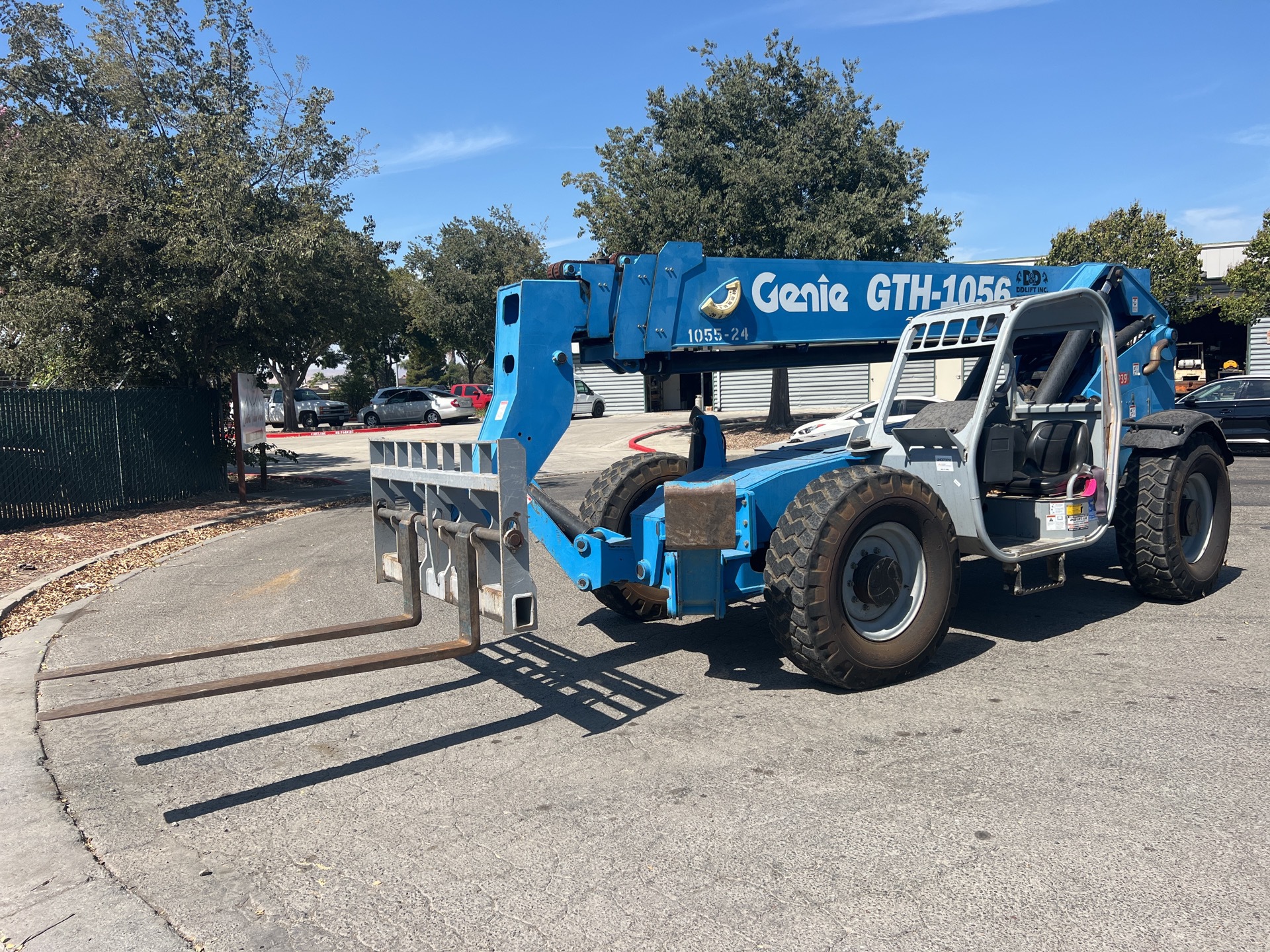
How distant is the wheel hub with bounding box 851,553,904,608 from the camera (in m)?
5.50

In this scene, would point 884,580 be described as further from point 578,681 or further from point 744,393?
point 744,393

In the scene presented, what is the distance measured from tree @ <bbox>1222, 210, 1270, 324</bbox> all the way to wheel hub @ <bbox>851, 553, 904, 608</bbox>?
90.4 feet

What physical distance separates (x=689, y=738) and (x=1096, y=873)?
2.06 metres

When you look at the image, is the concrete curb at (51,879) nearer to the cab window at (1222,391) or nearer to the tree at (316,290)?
the tree at (316,290)

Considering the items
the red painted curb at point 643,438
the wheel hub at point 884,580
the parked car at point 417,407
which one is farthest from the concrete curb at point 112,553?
the parked car at point 417,407

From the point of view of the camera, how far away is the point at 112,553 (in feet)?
36.6

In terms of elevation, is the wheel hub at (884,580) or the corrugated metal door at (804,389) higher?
the corrugated metal door at (804,389)

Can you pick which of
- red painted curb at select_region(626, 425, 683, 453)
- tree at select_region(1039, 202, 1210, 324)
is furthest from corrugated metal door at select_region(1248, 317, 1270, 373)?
red painted curb at select_region(626, 425, 683, 453)

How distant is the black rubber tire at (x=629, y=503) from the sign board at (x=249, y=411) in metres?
10.1

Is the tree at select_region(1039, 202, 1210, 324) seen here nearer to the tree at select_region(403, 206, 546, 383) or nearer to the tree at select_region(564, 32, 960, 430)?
the tree at select_region(564, 32, 960, 430)

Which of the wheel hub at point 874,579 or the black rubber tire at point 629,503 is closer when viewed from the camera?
the wheel hub at point 874,579

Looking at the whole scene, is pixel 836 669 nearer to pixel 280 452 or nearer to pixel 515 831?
pixel 515 831

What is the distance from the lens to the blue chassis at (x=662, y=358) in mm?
5609

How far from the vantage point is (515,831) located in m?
4.05
